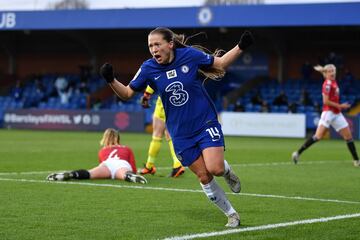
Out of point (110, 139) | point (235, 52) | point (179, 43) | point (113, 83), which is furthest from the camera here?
point (110, 139)

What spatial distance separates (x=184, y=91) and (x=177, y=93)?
0.07m

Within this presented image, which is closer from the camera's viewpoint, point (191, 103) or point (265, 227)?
A: point (265, 227)

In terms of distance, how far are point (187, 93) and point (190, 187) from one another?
3.92 m

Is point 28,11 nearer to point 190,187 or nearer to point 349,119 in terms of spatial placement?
point 349,119

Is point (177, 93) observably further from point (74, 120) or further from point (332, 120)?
point (74, 120)

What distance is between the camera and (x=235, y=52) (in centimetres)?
783

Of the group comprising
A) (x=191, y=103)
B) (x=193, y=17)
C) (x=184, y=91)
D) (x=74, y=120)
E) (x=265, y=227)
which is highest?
(x=193, y=17)

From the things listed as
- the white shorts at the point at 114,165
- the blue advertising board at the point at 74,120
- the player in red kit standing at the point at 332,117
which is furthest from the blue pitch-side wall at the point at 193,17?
the white shorts at the point at 114,165

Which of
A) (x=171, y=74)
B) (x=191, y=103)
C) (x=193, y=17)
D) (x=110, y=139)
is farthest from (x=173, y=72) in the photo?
(x=193, y=17)

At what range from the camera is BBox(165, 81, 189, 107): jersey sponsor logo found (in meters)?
7.96

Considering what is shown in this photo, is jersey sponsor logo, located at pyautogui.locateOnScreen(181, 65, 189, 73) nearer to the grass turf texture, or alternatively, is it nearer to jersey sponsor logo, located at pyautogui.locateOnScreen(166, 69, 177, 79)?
jersey sponsor logo, located at pyautogui.locateOnScreen(166, 69, 177, 79)

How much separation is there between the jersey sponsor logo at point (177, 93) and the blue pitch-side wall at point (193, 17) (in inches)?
1088

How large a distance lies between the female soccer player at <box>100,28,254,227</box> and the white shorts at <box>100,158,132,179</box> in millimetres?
4397

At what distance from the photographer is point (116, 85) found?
8.10 meters
